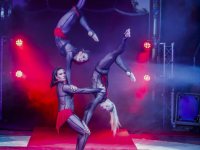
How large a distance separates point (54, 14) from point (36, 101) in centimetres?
230

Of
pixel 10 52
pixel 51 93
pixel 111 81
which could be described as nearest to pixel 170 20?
pixel 111 81

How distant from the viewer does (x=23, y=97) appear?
8156 mm

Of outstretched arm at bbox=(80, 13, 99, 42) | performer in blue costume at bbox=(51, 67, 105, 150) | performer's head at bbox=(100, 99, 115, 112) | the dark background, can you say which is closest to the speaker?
the dark background

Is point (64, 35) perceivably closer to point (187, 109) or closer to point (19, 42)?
point (19, 42)

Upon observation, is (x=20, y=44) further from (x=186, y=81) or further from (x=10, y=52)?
(x=186, y=81)

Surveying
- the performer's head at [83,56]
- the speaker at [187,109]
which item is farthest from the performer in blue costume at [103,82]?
the speaker at [187,109]

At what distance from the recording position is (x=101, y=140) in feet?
20.0

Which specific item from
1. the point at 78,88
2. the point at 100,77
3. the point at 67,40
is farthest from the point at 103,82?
the point at 67,40

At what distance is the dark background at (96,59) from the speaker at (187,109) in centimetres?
66

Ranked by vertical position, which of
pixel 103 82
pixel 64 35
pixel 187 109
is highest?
pixel 64 35

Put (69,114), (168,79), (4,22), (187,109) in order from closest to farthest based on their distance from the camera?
(69,114)
(187,109)
(4,22)
(168,79)

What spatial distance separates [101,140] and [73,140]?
1.79 feet

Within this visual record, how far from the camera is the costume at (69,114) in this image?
478 cm

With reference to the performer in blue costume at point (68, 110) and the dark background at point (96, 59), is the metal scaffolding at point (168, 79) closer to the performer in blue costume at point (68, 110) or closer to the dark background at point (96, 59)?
the dark background at point (96, 59)
